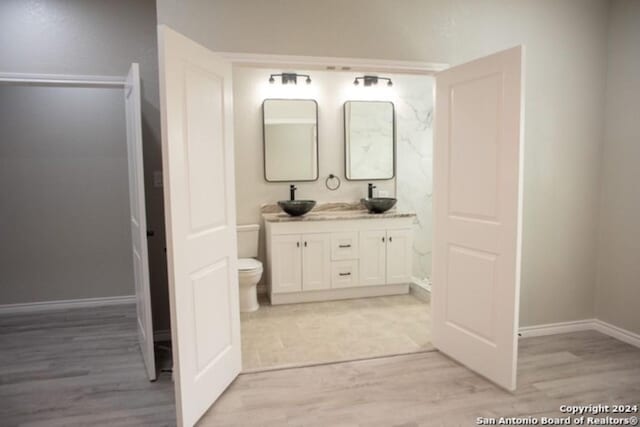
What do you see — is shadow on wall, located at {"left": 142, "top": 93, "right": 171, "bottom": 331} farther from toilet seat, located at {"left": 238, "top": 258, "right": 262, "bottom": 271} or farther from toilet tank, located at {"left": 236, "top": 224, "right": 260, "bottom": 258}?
toilet tank, located at {"left": 236, "top": 224, "right": 260, "bottom": 258}

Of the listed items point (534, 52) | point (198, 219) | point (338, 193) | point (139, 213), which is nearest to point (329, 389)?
point (198, 219)

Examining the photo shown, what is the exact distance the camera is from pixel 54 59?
313cm

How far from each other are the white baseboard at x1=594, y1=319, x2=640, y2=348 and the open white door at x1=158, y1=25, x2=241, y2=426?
2963mm

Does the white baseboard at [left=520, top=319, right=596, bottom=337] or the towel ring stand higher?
the towel ring

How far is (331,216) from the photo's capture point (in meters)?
4.44

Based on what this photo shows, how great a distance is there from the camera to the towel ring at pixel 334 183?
491 centimetres

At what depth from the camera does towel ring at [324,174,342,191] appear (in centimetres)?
491

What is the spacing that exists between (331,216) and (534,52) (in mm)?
2302

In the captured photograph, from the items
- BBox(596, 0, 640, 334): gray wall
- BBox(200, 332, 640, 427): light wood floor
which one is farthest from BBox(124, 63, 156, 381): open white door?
BBox(596, 0, 640, 334): gray wall

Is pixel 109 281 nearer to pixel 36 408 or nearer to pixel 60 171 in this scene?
pixel 60 171

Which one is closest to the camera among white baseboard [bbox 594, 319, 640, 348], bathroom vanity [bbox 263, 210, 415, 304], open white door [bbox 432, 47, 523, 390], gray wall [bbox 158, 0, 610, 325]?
open white door [bbox 432, 47, 523, 390]

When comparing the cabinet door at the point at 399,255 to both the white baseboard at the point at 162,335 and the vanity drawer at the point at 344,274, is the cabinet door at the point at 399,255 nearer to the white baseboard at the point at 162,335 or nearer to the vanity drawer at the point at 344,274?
the vanity drawer at the point at 344,274

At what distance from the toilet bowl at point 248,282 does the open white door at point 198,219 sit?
1.27 metres

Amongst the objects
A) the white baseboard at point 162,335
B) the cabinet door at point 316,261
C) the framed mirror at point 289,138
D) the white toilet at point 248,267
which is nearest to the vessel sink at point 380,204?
the cabinet door at point 316,261
